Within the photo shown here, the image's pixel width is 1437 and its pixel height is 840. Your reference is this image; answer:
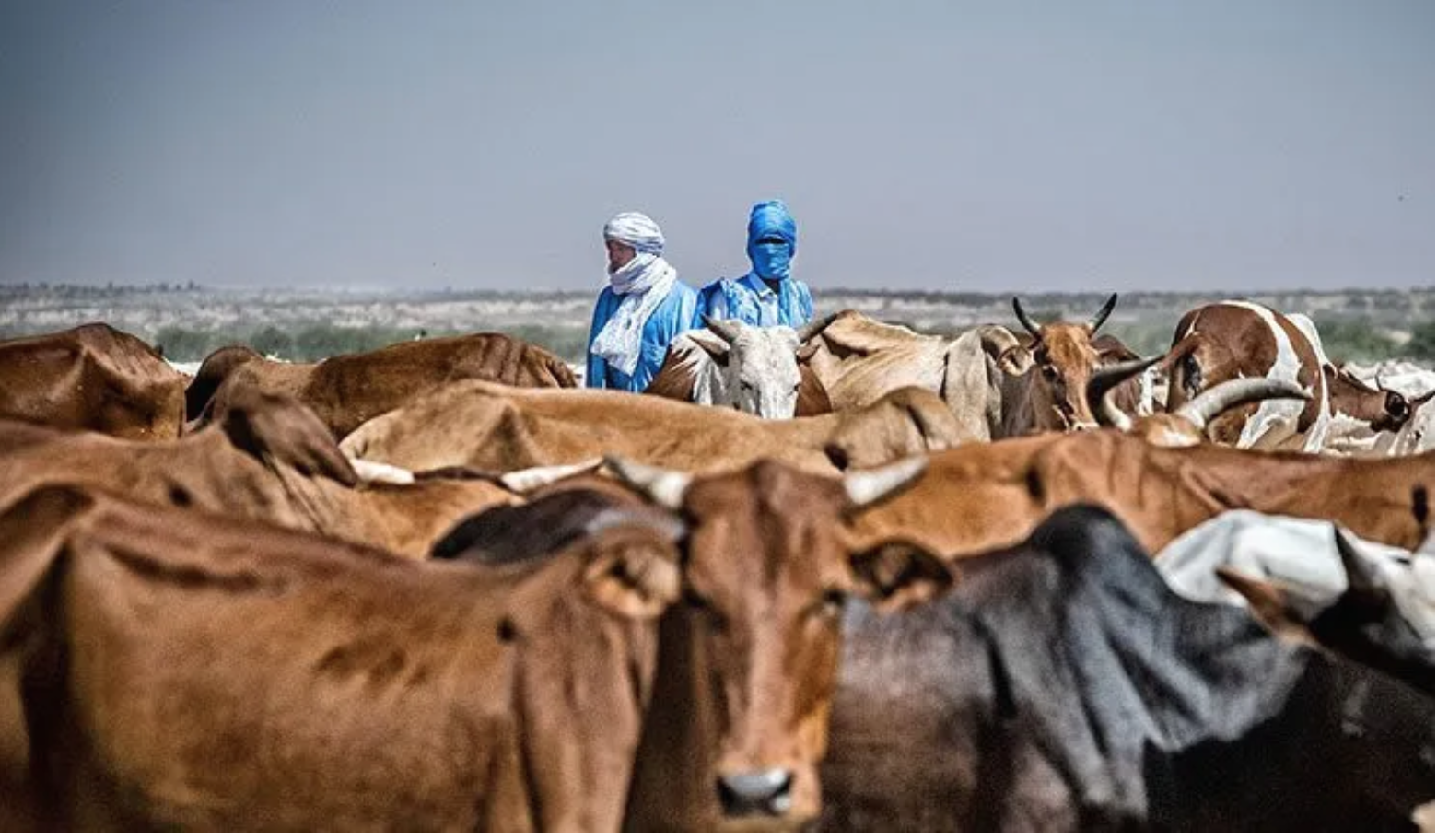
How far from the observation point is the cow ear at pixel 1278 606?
274 inches

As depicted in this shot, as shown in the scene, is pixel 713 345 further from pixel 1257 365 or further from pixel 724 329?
pixel 1257 365

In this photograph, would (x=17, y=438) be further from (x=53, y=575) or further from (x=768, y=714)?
(x=768, y=714)

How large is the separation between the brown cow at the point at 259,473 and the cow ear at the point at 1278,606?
2294mm

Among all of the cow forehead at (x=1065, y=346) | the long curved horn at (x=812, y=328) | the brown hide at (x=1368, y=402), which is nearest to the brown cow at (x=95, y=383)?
the long curved horn at (x=812, y=328)

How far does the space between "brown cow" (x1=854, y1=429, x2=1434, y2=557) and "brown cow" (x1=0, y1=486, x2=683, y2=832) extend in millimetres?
1977

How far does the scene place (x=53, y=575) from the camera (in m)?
6.58

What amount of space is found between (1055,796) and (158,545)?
2079 mm

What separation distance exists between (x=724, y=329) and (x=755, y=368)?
34 cm

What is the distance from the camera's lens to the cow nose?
19.0ft

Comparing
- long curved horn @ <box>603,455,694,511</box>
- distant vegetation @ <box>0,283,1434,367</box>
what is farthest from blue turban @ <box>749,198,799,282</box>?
distant vegetation @ <box>0,283,1434,367</box>

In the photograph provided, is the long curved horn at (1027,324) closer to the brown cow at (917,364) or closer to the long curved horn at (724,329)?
the brown cow at (917,364)

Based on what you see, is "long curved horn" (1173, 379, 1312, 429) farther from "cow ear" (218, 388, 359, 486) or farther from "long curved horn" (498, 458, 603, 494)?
"cow ear" (218, 388, 359, 486)

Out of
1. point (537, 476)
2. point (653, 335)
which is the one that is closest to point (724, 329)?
point (653, 335)

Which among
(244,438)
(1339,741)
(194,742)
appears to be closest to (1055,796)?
(1339,741)
